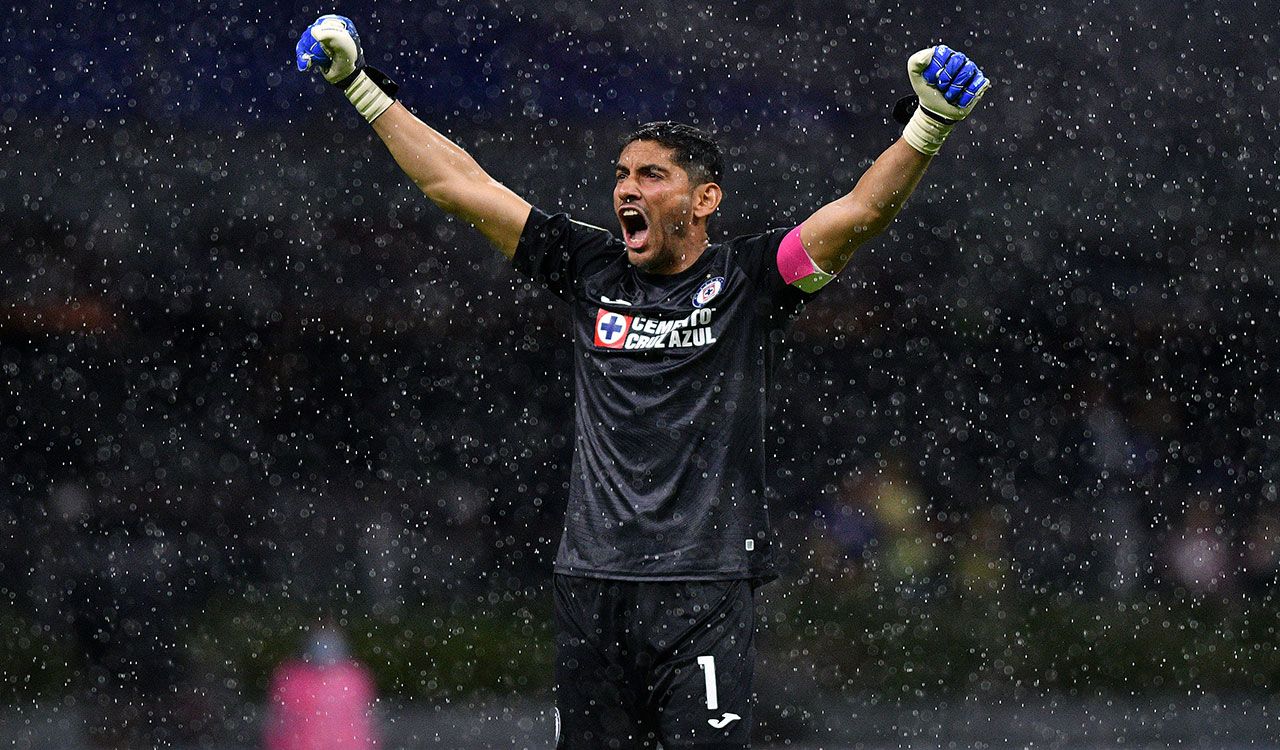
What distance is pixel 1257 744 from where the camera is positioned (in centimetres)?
644

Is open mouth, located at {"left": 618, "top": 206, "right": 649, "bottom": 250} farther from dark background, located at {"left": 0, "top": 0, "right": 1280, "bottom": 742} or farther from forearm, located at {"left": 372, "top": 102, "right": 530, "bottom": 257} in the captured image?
dark background, located at {"left": 0, "top": 0, "right": 1280, "bottom": 742}

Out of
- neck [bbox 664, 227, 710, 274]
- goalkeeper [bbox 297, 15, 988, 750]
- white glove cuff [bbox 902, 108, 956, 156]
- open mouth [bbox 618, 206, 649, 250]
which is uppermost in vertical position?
white glove cuff [bbox 902, 108, 956, 156]

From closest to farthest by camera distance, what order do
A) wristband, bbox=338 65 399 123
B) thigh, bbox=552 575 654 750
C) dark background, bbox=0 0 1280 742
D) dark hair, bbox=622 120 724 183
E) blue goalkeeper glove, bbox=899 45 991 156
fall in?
blue goalkeeper glove, bbox=899 45 991 156 → thigh, bbox=552 575 654 750 → dark hair, bbox=622 120 724 183 → wristband, bbox=338 65 399 123 → dark background, bbox=0 0 1280 742

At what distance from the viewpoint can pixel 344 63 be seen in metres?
3.24

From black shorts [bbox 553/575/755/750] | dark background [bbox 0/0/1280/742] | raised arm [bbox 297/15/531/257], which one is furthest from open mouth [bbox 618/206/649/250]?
dark background [bbox 0/0/1280/742]

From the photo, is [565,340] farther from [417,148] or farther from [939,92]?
[939,92]

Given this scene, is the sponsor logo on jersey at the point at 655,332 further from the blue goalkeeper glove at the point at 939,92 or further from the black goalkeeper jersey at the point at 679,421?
the blue goalkeeper glove at the point at 939,92

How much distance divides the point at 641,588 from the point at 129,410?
5.28 metres

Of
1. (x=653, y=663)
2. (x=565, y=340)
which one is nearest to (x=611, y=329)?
(x=653, y=663)

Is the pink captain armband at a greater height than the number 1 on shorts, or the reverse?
the pink captain armband

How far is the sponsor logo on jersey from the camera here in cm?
295

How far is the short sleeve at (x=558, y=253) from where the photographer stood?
3.17 metres

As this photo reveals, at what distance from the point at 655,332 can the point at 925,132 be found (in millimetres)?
686

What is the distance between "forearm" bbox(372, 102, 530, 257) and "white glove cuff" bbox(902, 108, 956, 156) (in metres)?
0.90
